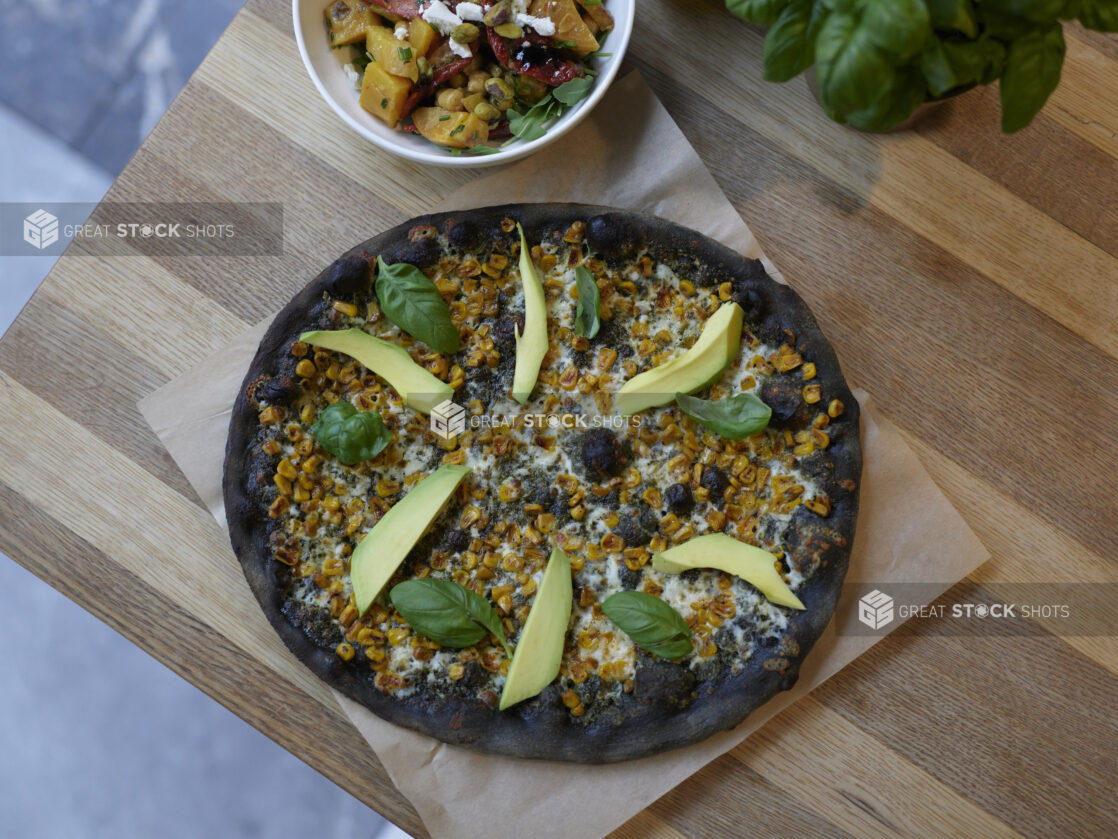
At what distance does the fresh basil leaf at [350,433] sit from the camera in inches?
70.4

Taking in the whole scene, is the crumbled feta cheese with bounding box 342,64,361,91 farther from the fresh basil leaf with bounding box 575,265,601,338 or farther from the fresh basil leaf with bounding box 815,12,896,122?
the fresh basil leaf with bounding box 815,12,896,122

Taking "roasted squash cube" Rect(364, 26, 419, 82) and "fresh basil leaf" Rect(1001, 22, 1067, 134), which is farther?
"roasted squash cube" Rect(364, 26, 419, 82)

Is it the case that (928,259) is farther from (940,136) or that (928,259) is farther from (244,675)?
(244,675)

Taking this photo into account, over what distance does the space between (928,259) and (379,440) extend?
4.48ft

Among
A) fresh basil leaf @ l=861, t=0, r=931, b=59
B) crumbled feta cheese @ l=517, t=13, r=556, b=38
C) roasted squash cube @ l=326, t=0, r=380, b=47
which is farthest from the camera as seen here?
roasted squash cube @ l=326, t=0, r=380, b=47

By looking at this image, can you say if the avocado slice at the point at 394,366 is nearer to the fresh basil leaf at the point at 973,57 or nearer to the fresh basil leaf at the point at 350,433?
the fresh basil leaf at the point at 350,433

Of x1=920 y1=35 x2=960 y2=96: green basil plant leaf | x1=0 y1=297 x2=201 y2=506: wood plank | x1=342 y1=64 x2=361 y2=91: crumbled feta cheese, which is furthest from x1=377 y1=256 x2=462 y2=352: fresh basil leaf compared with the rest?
x1=920 y1=35 x2=960 y2=96: green basil plant leaf

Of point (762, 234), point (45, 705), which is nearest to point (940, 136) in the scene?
point (762, 234)

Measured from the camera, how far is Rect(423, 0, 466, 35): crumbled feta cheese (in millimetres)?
1712

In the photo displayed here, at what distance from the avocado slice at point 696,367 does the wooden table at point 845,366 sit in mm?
314

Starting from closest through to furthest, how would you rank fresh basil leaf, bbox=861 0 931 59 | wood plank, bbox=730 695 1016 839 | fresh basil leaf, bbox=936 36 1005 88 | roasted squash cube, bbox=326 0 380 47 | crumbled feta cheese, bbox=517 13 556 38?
fresh basil leaf, bbox=861 0 931 59 → fresh basil leaf, bbox=936 36 1005 88 → crumbled feta cheese, bbox=517 13 556 38 → roasted squash cube, bbox=326 0 380 47 → wood plank, bbox=730 695 1016 839

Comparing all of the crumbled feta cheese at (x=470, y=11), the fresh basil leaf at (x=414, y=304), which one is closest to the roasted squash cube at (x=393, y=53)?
the crumbled feta cheese at (x=470, y=11)

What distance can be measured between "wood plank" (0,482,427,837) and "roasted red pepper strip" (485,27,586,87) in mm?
1462

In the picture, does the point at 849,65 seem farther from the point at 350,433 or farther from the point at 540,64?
the point at 350,433
